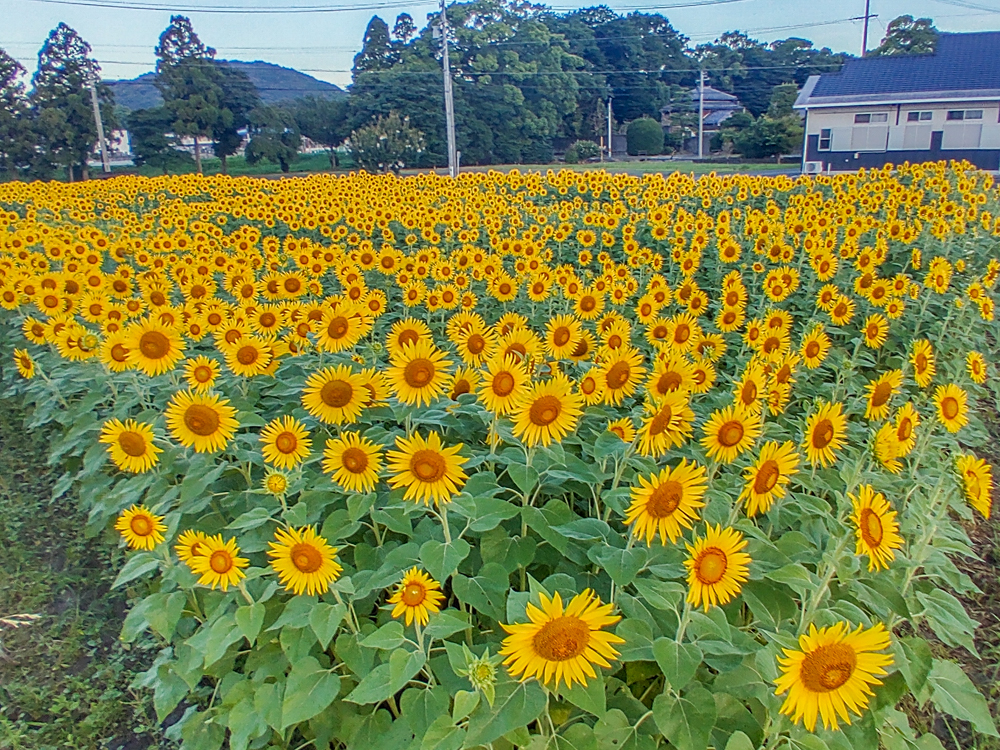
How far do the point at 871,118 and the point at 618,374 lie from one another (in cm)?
3632

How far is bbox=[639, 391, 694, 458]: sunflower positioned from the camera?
6.61ft

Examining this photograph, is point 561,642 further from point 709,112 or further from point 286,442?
point 709,112

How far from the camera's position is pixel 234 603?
2.33m

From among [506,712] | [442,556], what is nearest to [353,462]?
[442,556]

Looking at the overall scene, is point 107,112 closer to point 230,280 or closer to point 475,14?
point 475,14

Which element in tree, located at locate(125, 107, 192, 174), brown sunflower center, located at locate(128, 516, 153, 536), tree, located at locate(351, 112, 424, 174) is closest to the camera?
brown sunflower center, located at locate(128, 516, 153, 536)

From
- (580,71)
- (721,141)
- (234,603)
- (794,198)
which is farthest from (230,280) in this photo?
(580,71)

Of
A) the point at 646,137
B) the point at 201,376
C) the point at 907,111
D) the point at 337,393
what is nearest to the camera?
the point at 337,393

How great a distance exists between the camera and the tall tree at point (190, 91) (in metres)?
43.2

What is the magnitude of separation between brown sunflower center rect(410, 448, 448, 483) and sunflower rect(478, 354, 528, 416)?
1.13 feet

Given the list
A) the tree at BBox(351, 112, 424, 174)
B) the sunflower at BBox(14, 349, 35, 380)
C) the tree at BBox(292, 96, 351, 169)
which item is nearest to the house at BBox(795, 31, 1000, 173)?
the tree at BBox(351, 112, 424, 174)

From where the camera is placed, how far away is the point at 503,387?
7.32 feet

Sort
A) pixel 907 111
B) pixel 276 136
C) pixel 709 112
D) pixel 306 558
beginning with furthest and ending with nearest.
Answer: pixel 709 112, pixel 276 136, pixel 907 111, pixel 306 558

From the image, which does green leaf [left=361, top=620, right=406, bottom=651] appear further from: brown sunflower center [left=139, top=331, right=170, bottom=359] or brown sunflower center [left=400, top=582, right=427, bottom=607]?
brown sunflower center [left=139, top=331, right=170, bottom=359]
